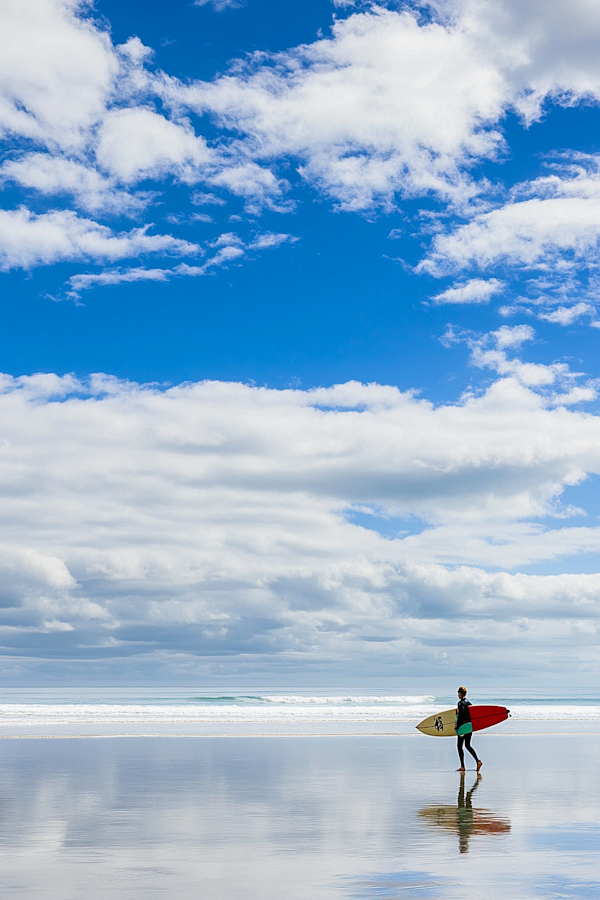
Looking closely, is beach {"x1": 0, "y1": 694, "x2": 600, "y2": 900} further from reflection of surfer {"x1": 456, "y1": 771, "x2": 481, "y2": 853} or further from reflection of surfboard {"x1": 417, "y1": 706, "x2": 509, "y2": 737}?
reflection of surfboard {"x1": 417, "y1": 706, "x2": 509, "y2": 737}

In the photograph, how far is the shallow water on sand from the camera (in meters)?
11.7

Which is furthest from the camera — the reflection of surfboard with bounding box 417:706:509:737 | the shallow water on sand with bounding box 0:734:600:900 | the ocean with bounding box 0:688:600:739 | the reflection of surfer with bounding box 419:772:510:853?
the ocean with bounding box 0:688:600:739

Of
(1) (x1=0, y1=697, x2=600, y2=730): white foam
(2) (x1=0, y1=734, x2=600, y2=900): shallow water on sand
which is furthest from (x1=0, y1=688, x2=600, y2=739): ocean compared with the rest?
(2) (x1=0, y1=734, x2=600, y2=900): shallow water on sand

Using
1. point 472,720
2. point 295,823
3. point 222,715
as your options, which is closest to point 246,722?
point 222,715

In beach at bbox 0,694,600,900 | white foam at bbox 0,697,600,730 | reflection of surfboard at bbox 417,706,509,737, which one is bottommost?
white foam at bbox 0,697,600,730

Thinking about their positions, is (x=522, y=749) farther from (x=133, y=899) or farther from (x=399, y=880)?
(x=133, y=899)

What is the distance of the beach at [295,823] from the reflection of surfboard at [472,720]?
0.88 meters

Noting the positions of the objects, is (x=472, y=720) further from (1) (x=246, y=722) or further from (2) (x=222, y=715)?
(2) (x=222, y=715)

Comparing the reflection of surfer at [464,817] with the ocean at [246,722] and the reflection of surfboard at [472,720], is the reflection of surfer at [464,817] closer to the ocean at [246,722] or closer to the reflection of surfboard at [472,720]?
the reflection of surfboard at [472,720]

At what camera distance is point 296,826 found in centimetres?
1672

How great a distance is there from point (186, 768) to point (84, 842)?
1246cm

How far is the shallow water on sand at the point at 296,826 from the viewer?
38.4ft

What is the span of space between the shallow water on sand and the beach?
5 cm

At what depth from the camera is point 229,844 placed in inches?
582
